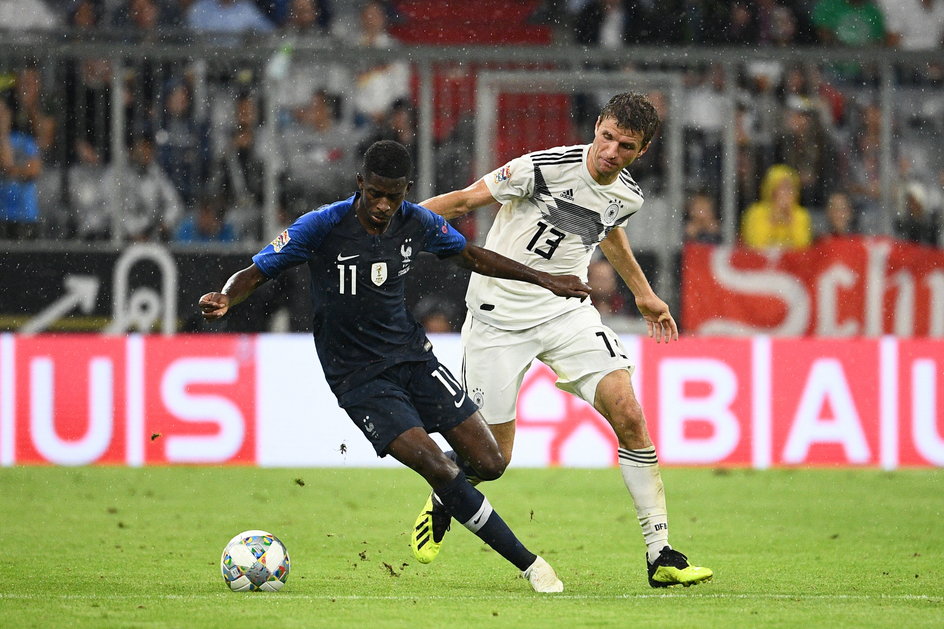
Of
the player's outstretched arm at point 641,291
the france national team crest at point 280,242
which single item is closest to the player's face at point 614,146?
the player's outstretched arm at point 641,291

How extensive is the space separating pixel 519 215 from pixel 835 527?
3.17 meters

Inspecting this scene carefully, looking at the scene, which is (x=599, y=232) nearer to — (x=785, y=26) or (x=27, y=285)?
(x=27, y=285)

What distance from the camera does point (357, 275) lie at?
629cm

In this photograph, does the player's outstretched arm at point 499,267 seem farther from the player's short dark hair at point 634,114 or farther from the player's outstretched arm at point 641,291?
the player's short dark hair at point 634,114

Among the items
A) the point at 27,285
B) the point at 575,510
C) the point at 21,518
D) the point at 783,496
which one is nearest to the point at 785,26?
the point at 783,496

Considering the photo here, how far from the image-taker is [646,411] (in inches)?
464

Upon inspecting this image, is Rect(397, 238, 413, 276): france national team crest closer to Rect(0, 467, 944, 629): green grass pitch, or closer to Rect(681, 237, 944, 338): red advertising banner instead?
Rect(0, 467, 944, 629): green grass pitch

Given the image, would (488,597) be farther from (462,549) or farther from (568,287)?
(462,549)

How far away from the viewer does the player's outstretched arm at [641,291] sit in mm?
6988

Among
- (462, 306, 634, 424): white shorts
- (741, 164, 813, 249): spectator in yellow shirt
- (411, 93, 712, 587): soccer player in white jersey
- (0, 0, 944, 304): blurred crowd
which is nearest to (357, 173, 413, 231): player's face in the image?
(411, 93, 712, 587): soccer player in white jersey

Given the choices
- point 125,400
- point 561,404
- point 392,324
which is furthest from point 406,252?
point 125,400

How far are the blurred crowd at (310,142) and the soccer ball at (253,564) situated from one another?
6.85m

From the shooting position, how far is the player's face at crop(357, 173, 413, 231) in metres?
5.96

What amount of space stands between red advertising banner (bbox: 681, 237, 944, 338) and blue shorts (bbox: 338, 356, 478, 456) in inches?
262
